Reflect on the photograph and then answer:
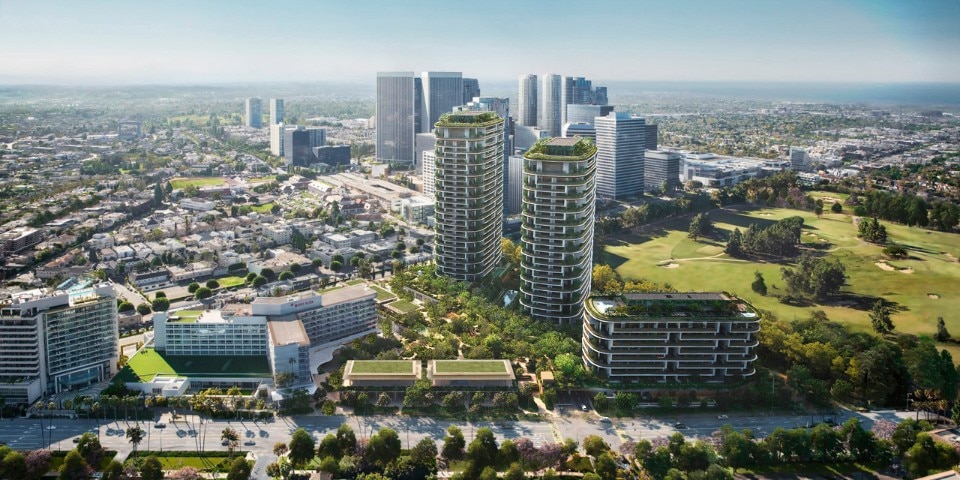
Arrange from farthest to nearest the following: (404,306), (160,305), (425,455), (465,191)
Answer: (465,191) → (160,305) → (404,306) → (425,455)

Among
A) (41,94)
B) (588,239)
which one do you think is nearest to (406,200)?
(588,239)

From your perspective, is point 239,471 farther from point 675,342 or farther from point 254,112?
point 254,112

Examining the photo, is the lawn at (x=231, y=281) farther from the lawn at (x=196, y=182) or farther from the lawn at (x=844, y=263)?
the lawn at (x=196, y=182)

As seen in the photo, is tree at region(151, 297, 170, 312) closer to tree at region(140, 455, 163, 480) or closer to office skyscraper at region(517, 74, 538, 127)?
tree at region(140, 455, 163, 480)

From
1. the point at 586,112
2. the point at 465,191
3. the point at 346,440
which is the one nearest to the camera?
the point at 346,440

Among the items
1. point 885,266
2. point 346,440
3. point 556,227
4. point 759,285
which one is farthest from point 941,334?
point 346,440

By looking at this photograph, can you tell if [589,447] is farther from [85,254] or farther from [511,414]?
[85,254]

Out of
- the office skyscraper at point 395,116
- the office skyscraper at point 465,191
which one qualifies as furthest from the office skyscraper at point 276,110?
the office skyscraper at point 465,191
